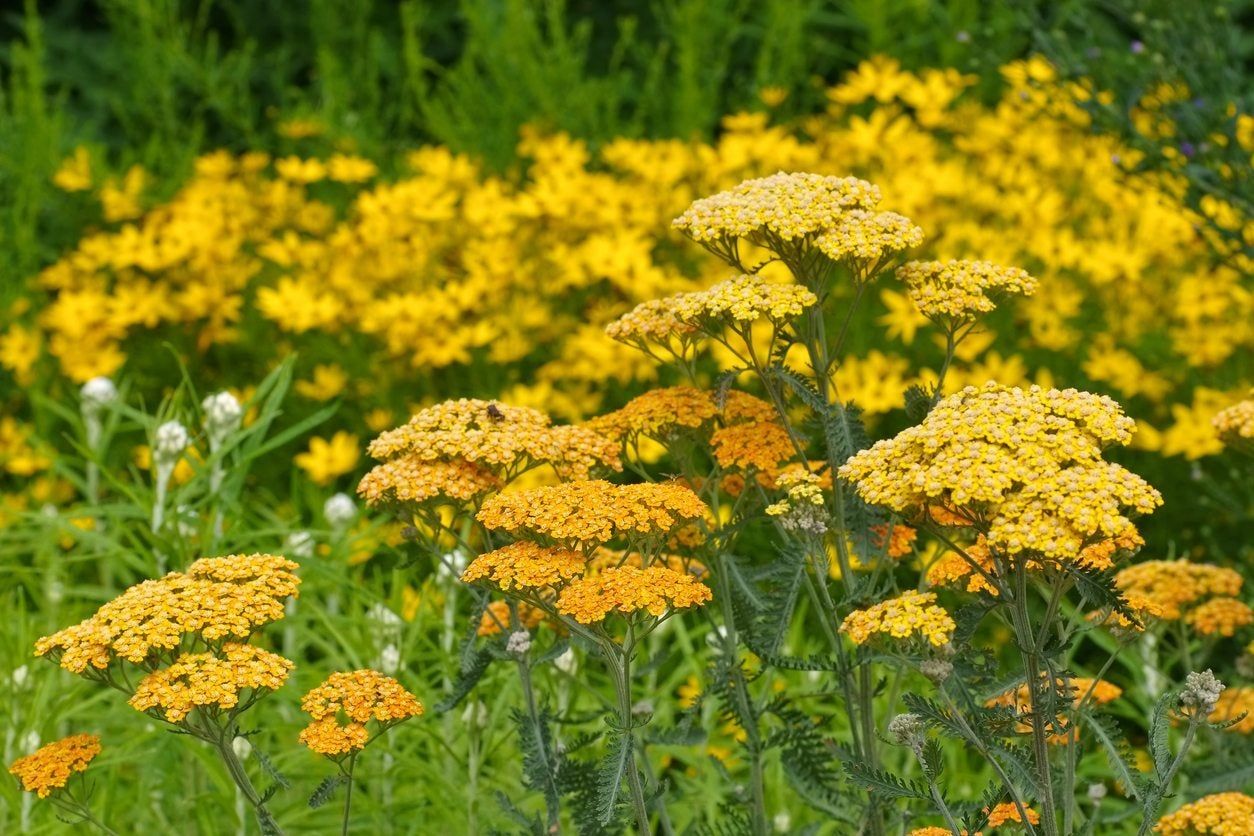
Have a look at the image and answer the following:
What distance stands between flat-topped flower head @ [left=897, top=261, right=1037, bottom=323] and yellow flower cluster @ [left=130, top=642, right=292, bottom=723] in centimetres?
113

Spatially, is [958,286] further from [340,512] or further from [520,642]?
[340,512]

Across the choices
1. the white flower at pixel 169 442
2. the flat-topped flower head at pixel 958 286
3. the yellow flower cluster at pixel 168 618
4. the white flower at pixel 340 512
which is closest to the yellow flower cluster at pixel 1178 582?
the flat-topped flower head at pixel 958 286

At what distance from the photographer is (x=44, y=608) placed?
4277 millimetres

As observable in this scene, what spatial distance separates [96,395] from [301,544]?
1.01 meters

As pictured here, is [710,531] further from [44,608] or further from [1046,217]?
[1046,217]

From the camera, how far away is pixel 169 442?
3840 millimetres

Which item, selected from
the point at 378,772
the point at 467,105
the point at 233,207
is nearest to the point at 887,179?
the point at 467,105

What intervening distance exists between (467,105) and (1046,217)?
237 centimetres

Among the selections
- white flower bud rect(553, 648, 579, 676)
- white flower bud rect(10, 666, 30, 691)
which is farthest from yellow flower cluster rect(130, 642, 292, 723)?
white flower bud rect(10, 666, 30, 691)

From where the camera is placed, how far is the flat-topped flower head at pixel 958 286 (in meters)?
2.65

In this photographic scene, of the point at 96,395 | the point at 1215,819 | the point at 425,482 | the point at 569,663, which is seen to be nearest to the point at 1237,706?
the point at 1215,819

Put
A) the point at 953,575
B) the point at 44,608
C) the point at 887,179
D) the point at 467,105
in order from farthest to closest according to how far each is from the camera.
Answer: the point at 467,105, the point at 887,179, the point at 44,608, the point at 953,575

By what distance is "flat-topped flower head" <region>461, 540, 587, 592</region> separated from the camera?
2.35 meters

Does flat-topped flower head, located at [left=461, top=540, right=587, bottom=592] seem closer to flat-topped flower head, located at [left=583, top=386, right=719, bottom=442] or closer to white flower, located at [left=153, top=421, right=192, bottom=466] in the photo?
flat-topped flower head, located at [left=583, top=386, right=719, bottom=442]
